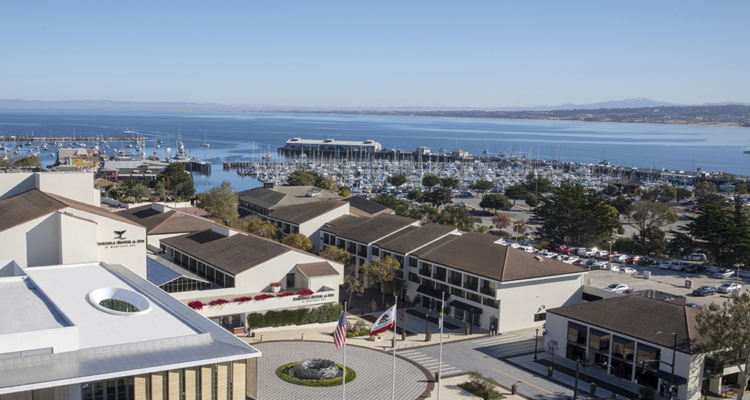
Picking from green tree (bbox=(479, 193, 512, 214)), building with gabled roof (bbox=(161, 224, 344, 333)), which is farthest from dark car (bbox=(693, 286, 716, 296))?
green tree (bbox=(479, 193, 512, 214))

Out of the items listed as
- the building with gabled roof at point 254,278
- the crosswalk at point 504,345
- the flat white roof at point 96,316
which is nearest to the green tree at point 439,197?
the building with gabled roof at point 254,278

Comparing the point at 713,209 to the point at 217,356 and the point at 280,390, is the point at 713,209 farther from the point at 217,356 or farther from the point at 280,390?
the point at 217,356

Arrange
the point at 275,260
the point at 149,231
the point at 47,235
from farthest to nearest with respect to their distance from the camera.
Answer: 1. the point at 149,231
2. the point at 275,260
3. the point at 47,235

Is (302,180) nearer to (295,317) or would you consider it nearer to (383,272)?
(383,272)

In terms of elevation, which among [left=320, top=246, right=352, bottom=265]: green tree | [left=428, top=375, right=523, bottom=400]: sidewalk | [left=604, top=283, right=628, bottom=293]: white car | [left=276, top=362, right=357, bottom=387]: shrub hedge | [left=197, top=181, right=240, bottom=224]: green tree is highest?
→ [left=197, top=181, right=240, bottom=224]: green tree

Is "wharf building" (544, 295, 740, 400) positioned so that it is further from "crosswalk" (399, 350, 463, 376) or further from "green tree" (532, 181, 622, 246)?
"green tree" (532, 181, 622, 246)

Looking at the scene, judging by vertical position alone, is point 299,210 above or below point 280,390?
above

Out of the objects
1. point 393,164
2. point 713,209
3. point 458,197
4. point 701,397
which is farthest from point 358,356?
point 393,164
